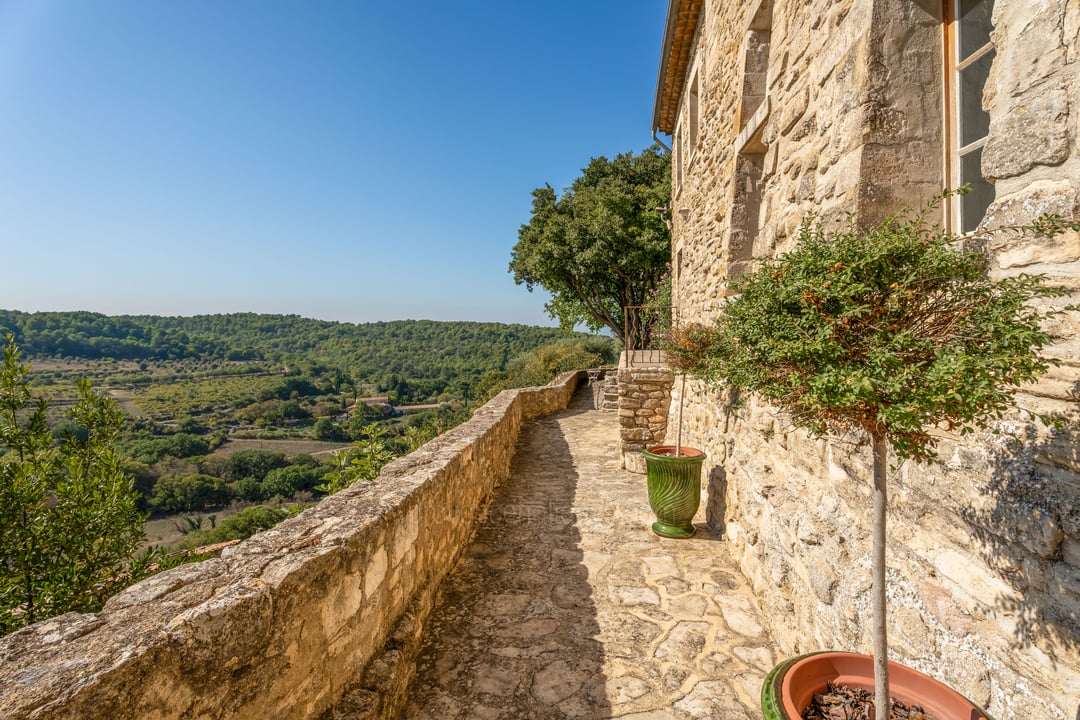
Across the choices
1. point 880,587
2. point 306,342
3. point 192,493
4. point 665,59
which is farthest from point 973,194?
point 306,342

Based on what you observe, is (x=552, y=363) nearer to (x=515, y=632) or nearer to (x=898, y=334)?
(x=515, y=632)

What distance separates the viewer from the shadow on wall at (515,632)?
94.3 inches

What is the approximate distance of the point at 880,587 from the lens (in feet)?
5.01

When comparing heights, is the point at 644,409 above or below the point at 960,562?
below

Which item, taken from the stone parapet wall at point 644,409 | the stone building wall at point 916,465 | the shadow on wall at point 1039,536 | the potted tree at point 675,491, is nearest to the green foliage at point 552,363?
the stone parapet wall at point 644,409

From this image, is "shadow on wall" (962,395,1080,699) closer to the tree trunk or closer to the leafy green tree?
the tree trunk

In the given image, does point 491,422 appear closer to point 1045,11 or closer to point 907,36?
point 907,36

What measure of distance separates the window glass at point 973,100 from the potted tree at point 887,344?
1.03 m

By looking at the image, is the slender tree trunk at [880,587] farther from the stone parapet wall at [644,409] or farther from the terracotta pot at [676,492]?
the stone parapet wall at [644,409]

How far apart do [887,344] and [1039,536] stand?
0.66 meters

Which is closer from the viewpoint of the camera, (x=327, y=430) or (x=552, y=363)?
(x=552, y=363)

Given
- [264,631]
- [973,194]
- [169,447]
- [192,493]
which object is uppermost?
[973,194]

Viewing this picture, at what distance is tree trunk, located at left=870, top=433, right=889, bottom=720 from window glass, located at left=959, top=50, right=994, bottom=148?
1.54 meters

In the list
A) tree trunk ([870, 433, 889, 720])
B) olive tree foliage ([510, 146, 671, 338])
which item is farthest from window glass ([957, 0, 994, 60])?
olive tree foliage ([510, 146, 671, 338])
